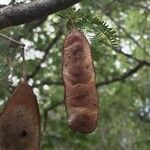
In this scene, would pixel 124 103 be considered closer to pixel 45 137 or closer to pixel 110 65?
pixel 110 65

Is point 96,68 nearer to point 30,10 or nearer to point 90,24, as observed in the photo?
point 90,24

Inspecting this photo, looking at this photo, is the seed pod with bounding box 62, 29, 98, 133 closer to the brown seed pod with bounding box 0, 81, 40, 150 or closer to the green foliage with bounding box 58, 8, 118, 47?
the brown seed pod with bounding box 0, 81, 40, 150

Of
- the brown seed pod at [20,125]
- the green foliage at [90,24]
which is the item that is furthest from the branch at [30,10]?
the brown seed pod at [20,125]

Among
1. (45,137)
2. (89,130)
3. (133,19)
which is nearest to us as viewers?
(89,130)

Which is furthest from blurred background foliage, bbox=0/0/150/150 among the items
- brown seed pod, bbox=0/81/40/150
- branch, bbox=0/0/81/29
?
brown seed pod, bbox=0/81/40/150

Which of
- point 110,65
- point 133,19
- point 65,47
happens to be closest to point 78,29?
point 65,47

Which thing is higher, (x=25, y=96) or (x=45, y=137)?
(x=25, y=96)
